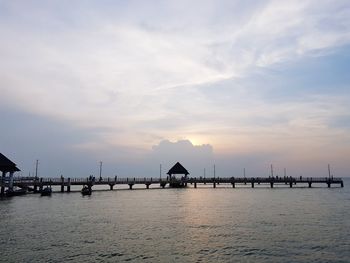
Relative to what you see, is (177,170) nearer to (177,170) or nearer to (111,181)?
→ (177,170)

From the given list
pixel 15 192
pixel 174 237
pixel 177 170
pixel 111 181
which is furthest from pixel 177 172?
pixel 174 237

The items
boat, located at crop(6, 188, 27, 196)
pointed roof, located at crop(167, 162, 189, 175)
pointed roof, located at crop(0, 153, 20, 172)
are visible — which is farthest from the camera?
pointed roof, located at crop(167, 162, 189, 175)

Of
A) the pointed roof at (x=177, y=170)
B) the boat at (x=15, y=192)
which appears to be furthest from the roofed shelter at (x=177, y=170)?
the boat at (x=15, y=192)

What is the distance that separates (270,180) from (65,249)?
107 m

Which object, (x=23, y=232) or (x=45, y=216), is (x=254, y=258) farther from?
(x=45, y=216)

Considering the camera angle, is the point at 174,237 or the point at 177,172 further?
the point at 177,172

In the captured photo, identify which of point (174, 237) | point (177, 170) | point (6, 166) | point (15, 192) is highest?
point (177, 170)

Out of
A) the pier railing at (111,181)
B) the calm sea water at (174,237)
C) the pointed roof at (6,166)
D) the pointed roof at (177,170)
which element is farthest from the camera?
the pointed roof at (177,170)

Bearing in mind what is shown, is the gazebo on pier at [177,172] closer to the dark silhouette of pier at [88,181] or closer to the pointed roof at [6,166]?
the dark silhouette of pier at [88,181]

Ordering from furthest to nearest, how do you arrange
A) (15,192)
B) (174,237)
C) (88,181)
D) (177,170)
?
(177,170), (88,181), (15,192), (174,237)

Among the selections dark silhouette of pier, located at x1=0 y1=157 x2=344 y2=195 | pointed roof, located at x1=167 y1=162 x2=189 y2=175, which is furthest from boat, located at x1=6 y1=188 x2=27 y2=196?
pointed roof, located at x1=167 y1=162 x2=189 y2=175

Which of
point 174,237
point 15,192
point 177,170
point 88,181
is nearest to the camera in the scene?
point 174,237

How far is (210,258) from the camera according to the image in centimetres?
2288

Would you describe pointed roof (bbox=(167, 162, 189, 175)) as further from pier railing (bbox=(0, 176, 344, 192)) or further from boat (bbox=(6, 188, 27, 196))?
boat (bbox=(6, 188, 27, 196))
